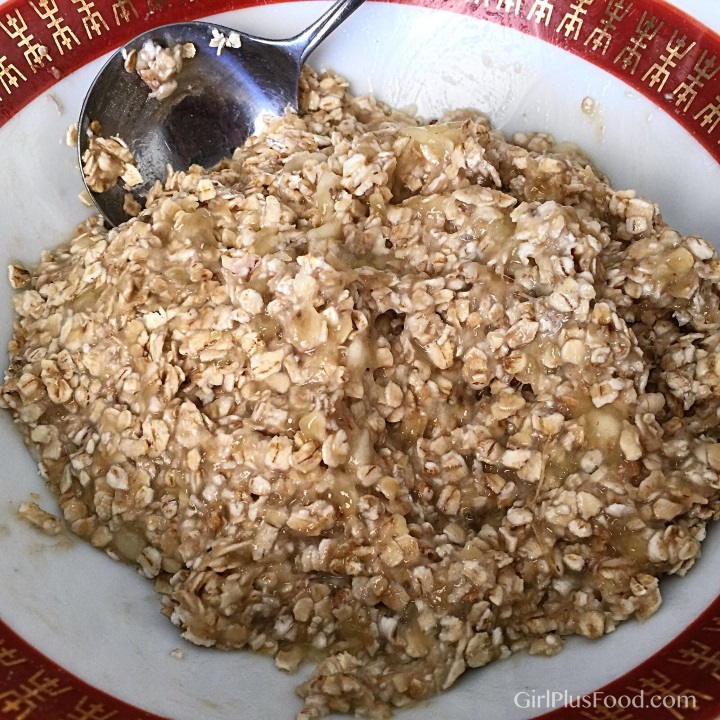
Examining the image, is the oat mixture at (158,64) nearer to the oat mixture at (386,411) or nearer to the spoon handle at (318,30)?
the spoon handle at (318,30)

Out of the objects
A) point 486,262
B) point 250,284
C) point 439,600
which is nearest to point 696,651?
point 439,600

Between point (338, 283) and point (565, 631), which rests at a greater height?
point (338, 283)

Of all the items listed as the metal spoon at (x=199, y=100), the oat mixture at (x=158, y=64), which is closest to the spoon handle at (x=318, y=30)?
the metal spoon at (x=199, y=100)

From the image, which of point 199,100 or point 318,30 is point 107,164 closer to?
point 199,100

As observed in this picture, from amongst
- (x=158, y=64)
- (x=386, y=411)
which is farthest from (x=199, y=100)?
(x=386, y=411)

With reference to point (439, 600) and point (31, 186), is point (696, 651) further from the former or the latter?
point (31, 186)

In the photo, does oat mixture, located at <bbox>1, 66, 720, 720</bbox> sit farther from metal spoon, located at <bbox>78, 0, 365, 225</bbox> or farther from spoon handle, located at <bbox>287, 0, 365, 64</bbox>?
spoon handle, located at <bbox>287, 0, 365, 64</bbox>
